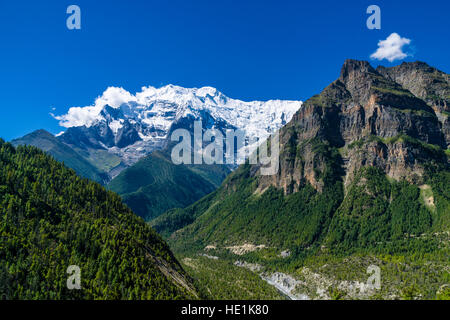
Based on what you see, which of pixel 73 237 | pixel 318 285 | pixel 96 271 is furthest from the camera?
pixel 318 285

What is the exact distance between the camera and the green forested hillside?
4387 inches

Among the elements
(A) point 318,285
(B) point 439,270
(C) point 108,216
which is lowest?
(A) point 318,285

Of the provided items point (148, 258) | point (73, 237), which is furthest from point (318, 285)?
point (73, 237)

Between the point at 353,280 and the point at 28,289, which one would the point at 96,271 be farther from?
the point at 353,280

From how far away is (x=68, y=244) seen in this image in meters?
136

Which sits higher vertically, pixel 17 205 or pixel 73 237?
pixel 17 205

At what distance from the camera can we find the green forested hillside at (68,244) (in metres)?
111

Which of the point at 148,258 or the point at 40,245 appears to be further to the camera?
the point at 148,258

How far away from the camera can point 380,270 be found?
592ft

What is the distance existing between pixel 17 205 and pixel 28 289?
58.0 m
